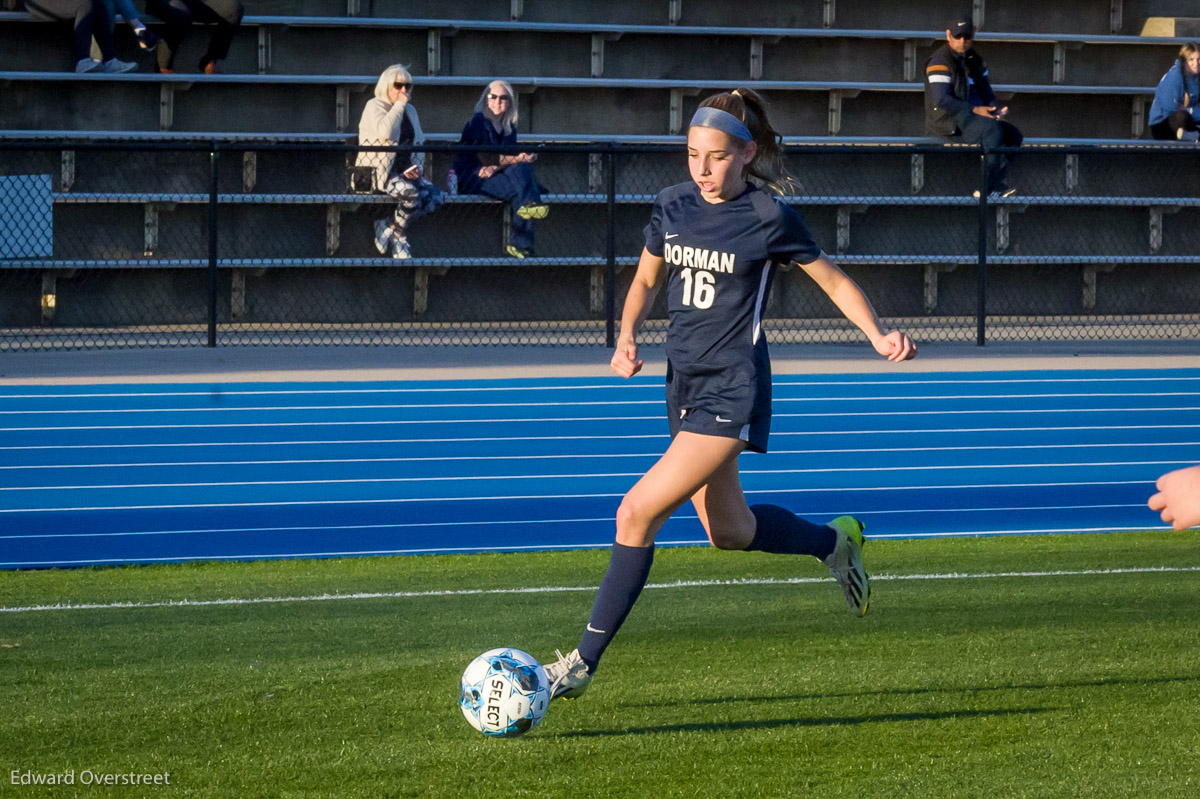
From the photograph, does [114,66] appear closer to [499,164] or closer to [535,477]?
[499,164]

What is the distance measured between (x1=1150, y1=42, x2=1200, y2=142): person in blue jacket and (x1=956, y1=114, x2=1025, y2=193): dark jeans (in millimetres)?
1944

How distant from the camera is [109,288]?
13.8m

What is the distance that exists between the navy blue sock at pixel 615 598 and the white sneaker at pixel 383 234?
9.72m

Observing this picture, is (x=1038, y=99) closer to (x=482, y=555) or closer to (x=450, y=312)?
(x=450, y=312)

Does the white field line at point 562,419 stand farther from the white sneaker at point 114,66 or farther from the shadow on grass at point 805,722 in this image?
the shadow on grass at point 805,722

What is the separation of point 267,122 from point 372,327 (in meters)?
3.00

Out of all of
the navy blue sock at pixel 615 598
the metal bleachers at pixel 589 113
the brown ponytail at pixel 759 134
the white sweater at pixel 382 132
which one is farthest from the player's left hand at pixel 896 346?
the white sweater at pixel 382 132

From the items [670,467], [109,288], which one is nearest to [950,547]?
[670,467]

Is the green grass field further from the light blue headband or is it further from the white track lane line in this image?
the white track lane line

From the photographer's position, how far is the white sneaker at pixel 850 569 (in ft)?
17.8

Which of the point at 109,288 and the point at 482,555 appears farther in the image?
the point at 109,288

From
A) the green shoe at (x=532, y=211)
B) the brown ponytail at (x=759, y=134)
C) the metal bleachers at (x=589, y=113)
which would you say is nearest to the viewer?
the brown ponytail at (x=759, y=134)

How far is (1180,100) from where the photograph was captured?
1608 cm

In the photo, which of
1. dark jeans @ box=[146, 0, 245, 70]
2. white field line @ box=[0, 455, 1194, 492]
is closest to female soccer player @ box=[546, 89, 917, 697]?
white field line @ box=[0, 455, 1194, 492]
